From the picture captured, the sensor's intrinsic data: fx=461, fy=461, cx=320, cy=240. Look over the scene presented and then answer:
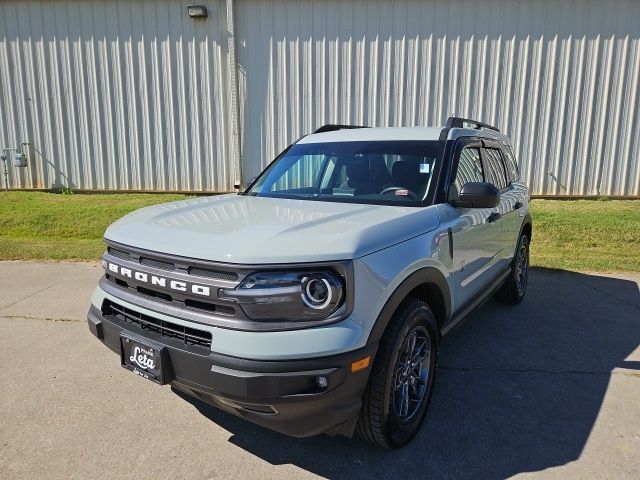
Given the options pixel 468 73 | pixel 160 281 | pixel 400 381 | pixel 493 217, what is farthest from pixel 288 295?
pixel 468 73

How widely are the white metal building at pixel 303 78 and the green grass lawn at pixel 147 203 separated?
44.6 inches

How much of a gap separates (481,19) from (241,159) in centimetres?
602

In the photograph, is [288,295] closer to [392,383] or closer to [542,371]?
[392,383]

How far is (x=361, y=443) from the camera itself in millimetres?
2730

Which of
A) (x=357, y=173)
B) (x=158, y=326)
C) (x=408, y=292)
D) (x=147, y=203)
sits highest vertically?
(x=357, y=173)

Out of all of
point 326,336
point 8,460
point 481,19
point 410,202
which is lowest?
point 8,460

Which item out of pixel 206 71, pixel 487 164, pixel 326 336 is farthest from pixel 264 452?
pixel 206 71

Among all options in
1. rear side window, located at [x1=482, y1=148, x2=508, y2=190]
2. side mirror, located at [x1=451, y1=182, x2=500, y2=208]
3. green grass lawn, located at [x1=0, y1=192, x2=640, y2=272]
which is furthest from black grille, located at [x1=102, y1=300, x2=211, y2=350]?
green grass lawn, located at [x1=0, y1=192, x2=640, y2=272]

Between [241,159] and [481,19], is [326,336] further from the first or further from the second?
[481,19]

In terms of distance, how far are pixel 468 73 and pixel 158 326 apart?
9.54 meters

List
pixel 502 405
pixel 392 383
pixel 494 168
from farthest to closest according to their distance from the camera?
pixel 494 168 → pixel 502 405 → pixel 392 383

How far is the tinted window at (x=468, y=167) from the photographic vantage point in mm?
3488

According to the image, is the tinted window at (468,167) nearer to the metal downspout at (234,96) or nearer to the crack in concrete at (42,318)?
the crack in concrete at (42,318)

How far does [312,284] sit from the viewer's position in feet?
7.09
